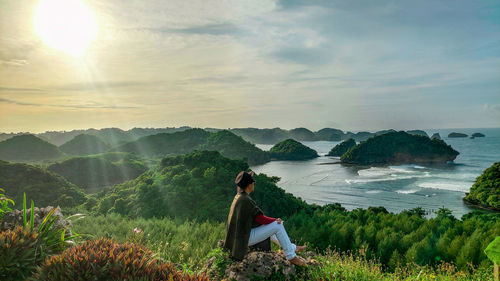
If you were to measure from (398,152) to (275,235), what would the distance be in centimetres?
13694

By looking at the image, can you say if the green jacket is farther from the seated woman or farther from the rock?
the rock

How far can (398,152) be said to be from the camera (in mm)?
129875

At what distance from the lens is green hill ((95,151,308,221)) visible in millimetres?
25875

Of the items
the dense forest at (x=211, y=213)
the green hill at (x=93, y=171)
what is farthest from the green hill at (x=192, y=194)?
the green hill at (x=93, y=171)

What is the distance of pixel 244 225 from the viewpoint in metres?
6.30

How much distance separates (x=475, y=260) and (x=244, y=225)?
25.6ft

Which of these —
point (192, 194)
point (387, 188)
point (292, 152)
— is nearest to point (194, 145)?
point (292, 152)

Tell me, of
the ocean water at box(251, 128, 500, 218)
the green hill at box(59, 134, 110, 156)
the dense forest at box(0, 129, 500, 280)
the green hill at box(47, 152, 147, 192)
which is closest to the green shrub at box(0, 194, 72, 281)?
the dense forest at box(0, 129, 500, 280)

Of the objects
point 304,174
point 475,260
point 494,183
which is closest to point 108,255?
point 475,260

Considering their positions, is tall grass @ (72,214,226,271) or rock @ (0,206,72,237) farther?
tall grass @ (72,214,226,271)

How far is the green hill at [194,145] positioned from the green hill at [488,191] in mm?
77048

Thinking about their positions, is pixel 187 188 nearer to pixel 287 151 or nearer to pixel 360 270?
pixel 360 270

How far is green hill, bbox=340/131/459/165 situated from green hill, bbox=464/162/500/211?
66961 millimetres

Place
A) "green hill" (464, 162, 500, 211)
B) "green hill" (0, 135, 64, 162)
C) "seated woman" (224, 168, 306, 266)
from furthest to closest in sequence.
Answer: "green hill" (0, 135, 64, 162), "green hill" (464, 162, 500, 211), "seated woman" (224, 168, 306, 266)
